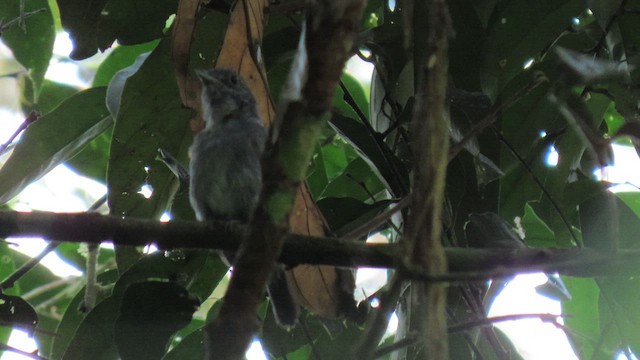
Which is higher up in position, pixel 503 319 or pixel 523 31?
pixel 523 31

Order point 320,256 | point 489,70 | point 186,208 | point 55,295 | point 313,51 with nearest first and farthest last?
point 313,51 < point 320,256 < point 489,70 < point 186,208 < point 55,295

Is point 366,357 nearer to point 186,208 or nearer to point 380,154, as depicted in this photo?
point 380,154

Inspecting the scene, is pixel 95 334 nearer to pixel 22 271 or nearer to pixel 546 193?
pixel 22 271

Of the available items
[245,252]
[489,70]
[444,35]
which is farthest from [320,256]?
[489,70]

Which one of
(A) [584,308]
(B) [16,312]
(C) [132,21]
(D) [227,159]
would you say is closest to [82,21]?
(C) [132,21]

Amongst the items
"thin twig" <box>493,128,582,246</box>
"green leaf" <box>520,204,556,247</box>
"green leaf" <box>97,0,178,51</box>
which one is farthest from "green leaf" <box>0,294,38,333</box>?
"green leaf" <box>520,204,556,247</box>

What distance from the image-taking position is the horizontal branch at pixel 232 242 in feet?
7.00

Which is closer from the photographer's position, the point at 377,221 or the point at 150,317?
the point at 377,221

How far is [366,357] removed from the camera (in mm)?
1558

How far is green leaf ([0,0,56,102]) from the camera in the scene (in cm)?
371

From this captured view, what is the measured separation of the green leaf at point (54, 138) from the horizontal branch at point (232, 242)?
1.09 m

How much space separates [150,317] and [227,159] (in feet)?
3.28

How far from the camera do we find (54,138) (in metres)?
3.44

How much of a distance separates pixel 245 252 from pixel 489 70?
1.72m
